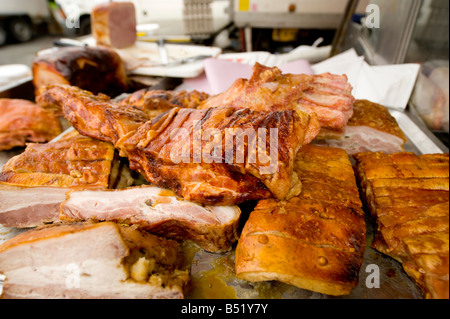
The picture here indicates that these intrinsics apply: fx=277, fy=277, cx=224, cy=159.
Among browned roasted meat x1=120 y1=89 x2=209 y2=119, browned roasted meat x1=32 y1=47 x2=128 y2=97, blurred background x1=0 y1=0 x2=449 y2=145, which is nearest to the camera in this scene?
browned roasted meat x1=120 y1=89 x2=209 y2=119

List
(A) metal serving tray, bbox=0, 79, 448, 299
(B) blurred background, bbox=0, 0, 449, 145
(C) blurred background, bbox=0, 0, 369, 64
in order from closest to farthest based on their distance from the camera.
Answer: (A) metal serving tray, bbox=0, 79, 448, 299 < (B) blurred background, bbox=0, 0, 449, 145 < (C) blurred background, bbox=0, 0, 369, 64

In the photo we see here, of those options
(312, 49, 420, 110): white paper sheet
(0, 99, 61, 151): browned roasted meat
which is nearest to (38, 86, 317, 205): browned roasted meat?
(0, 99, 61, 151): browned roasted meat

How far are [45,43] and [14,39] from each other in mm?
1488

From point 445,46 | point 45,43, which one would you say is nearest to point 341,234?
point 445,46

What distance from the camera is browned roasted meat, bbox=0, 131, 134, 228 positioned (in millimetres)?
1925

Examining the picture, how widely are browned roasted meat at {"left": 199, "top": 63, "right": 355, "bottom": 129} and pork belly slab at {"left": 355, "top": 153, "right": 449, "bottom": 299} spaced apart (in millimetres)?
433

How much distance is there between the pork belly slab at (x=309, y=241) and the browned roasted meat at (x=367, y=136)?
66 cm

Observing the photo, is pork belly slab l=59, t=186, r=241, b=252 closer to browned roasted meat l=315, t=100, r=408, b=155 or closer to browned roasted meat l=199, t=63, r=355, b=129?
browned roasted meat l=199, t=63, r=355, b=129

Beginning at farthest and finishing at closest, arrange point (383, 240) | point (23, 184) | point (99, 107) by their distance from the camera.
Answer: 1. point (99, 107)
2. point (23, 184)
3. point (383, 240)

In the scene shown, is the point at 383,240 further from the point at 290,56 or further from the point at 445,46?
the point at 290,56

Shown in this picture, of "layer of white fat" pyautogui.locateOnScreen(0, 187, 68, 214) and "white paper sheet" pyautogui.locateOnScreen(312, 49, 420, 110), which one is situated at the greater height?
"white paper sheet" pyautogui.locateOnScreen(312, 49, 420, 110)

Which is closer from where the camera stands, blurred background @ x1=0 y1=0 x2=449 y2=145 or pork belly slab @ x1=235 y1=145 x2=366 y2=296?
pork belly slab @ x1=235 y1=145 x2=366 y2=296

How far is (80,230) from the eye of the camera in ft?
5.00

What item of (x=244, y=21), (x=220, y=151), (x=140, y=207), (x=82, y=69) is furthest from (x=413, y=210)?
(x=244, y=21)
